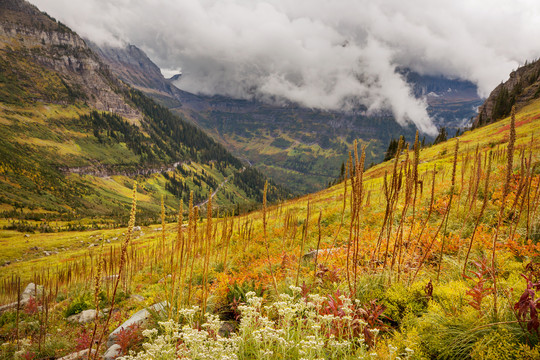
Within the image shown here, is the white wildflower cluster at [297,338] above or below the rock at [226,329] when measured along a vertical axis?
above

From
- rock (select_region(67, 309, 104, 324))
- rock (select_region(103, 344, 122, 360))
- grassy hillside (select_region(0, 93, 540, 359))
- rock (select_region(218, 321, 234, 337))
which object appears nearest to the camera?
grassy hillside (select_region(0, 93, 540, 359))

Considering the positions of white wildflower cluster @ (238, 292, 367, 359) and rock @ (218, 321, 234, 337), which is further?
rock @ (218, 321, 234, 337)

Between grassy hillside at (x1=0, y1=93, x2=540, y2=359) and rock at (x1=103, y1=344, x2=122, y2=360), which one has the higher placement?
grassy hillside at (x1=0, y1=93, x2=540, y2=359)

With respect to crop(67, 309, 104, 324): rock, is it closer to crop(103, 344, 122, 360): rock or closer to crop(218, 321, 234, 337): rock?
crop(103, 344, 122, 360): rock

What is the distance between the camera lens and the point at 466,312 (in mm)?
3457

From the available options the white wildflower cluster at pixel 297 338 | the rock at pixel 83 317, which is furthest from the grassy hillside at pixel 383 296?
the rock at pixel 83 317

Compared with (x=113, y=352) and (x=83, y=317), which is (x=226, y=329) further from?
(x=83, y=317)

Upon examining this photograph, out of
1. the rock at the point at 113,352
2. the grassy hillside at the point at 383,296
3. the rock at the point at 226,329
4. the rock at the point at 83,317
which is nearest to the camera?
the grassy hillside at the point at 383,296

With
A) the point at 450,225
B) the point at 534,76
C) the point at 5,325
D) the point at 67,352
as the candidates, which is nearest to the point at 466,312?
the point at 450,225

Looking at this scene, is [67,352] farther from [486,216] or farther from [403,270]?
[486,216]

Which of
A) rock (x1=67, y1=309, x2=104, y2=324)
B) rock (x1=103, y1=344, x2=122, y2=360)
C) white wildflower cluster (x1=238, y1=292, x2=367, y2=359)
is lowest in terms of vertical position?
rock (x1=67, y1=309, x2=104, y2=324)

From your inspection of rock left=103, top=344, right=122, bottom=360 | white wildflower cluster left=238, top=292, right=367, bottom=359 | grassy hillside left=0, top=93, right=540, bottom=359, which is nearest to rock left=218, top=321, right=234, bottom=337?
grassy hillside left=0, top=93, right=540, bottom=359

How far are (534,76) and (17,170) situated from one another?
879ft

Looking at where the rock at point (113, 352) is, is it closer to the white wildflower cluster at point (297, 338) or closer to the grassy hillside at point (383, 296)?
the grassy hillside at point (383, 296)
